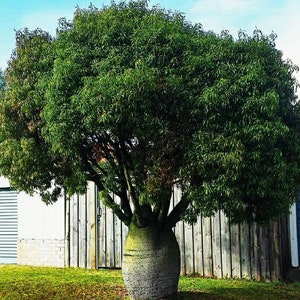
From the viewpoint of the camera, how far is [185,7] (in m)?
7.18

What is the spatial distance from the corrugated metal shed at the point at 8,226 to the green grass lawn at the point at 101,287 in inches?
91.1

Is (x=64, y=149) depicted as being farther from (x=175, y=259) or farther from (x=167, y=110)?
(x=175, y=259)

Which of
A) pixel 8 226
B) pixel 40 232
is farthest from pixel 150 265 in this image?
pixel 8 226

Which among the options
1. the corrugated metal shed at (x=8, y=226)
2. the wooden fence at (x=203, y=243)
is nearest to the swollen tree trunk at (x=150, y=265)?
the wooden fence at (x=203, y=243)

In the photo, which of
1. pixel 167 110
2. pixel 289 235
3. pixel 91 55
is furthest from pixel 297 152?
pixel 289 235

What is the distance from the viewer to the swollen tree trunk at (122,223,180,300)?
6.99 metres

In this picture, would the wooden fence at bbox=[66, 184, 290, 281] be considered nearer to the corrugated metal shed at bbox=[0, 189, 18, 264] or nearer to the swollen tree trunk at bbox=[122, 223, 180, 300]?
the corrugated metal shed at bbox=[0, 189, 18, 264]

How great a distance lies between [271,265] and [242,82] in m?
4.63

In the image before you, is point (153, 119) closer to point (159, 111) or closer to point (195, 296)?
point (159, 111)

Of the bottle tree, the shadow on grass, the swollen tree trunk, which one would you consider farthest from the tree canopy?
the shadow on grass

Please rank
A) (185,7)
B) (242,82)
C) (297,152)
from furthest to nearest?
(185,7)
(297,152)
(242,82)

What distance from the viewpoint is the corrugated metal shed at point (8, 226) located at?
12.8 meters

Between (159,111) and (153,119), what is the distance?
0.18m

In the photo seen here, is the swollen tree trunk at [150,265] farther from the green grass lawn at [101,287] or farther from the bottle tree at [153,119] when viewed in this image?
the green grass lawn at [101,287]
